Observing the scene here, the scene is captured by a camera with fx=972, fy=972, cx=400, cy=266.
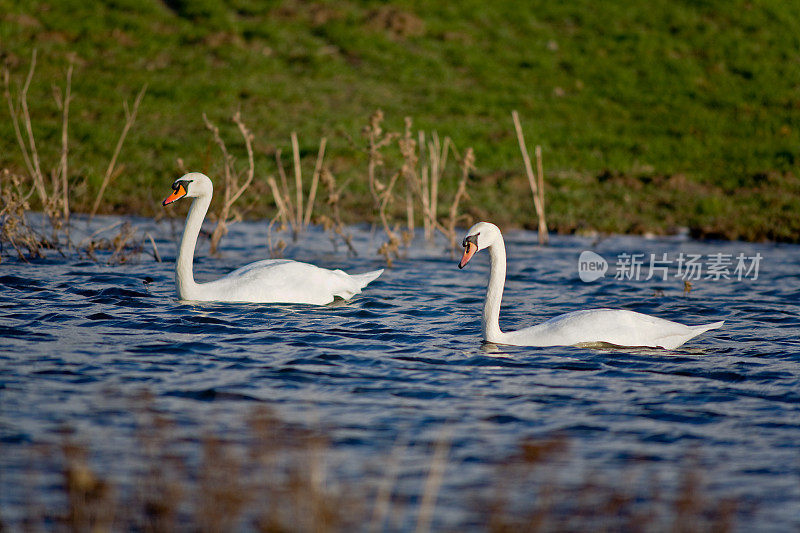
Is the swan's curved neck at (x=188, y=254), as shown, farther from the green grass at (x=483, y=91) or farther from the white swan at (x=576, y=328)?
the green grass at (x=483, y=91)

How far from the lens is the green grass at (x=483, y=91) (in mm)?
21359

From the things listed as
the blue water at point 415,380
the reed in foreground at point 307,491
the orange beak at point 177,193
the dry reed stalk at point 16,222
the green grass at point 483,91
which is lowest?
the reed in foreground at point 307,491

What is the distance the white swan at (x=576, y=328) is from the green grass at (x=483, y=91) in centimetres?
959

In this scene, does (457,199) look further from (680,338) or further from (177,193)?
(680,338)

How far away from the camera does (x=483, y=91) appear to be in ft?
95.2

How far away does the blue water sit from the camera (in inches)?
239

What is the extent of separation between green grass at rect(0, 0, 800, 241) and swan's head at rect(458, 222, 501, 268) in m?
9.50

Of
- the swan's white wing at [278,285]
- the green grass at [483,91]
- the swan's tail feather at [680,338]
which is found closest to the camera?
the swan's tail feather at [680,338]

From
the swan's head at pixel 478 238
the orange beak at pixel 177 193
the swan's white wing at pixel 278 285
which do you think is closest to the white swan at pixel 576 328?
the swan's head at pixel 478 238

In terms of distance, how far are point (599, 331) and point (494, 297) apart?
1.03 m

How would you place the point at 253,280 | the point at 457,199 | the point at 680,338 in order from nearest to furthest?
the point at 680,338 < the point at 253,280 < the point at 457,199

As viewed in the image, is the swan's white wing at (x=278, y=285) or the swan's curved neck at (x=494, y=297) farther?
the swan's white wing at (x=278, y=285)

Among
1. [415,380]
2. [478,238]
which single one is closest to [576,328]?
[478,238]

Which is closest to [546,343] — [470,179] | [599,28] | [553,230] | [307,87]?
[553,230]
